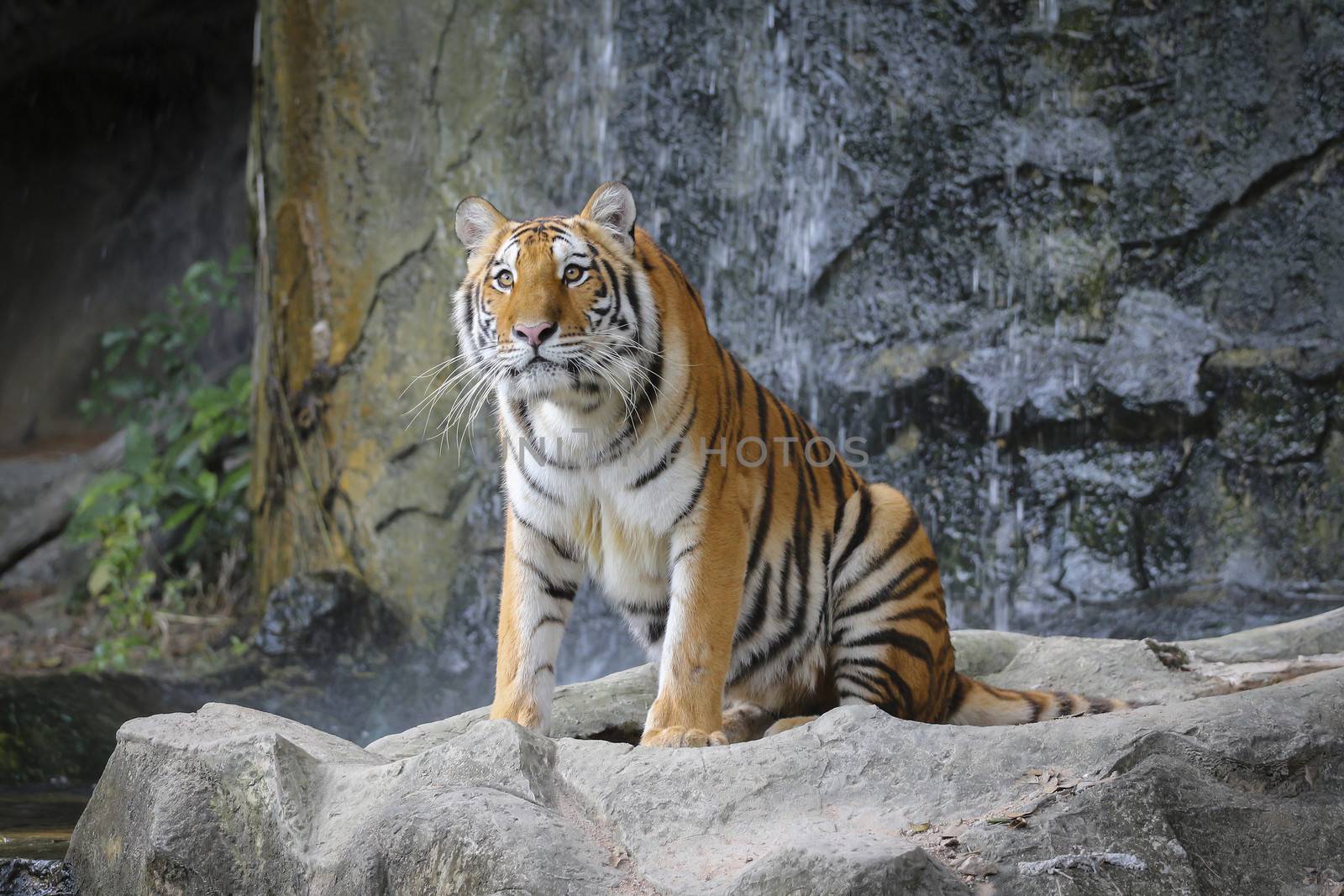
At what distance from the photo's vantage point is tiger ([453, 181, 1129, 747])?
3322 mm

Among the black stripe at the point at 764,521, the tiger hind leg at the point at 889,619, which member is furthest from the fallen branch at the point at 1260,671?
the black stripe at the point at 764,521

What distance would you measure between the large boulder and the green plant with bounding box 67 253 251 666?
472 centimetres

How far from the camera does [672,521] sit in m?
3.35

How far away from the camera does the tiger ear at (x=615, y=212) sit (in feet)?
11.5

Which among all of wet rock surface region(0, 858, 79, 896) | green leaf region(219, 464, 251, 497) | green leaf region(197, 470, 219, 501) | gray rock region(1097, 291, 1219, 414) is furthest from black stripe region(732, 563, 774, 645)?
green leaf region(197, 470, 219, 501)

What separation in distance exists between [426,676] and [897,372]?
9.76 feet

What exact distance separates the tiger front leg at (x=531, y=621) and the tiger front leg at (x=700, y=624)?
0.33 m

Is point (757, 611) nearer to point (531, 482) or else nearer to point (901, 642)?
point (901, 642)

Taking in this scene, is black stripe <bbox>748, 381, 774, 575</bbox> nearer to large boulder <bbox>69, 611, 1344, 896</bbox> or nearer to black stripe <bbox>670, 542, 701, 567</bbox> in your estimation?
black stripe <bbox>670, 542, 701, 567</bbox>

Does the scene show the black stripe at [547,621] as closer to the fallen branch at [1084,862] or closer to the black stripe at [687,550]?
the black stripe at [687,550]

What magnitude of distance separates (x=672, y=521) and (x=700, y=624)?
0.27m

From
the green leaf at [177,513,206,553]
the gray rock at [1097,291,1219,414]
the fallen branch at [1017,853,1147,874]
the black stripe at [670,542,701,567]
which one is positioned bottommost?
the green leaf at [177,513,206,553]

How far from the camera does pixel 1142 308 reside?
673cm

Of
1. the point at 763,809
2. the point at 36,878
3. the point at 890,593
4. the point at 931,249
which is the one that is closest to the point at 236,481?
the point at 931,249
